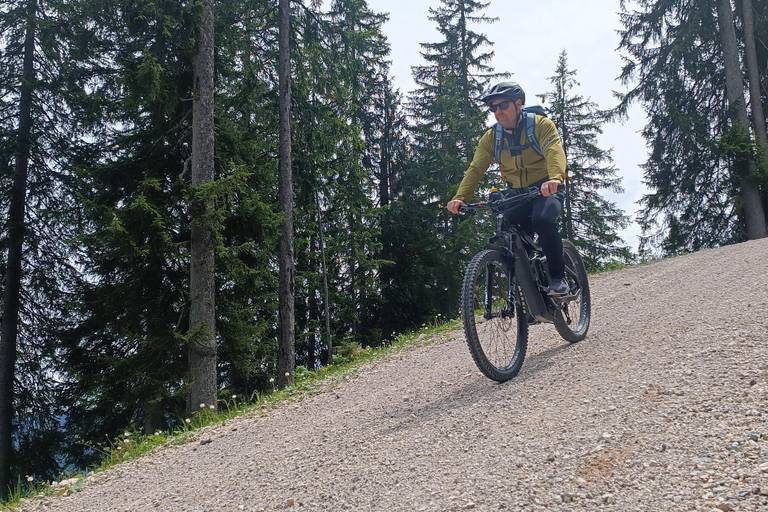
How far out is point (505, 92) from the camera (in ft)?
15.9

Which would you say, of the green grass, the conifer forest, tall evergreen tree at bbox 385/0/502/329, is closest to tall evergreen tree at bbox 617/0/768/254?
the conifer forest

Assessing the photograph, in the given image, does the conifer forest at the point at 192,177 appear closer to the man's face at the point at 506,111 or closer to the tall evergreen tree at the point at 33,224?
the tall evergreen tree at the point at 33,224

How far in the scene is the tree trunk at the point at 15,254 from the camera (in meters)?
14.2

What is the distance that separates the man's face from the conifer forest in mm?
5663

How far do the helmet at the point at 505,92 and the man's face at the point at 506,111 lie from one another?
37 mm

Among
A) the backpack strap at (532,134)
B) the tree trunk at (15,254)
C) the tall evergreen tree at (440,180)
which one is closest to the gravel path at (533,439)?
the backpack strap at (532,134)

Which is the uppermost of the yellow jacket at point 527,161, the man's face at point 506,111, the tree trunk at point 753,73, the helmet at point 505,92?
the tree trunk at point 753,73

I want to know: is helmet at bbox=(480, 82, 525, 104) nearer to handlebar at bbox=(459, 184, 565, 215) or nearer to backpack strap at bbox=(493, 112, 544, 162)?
backpack strap at bbox=(493, 112, 544, 162)

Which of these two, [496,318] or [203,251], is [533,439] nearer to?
[496,318]

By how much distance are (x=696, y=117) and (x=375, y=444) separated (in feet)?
61.3

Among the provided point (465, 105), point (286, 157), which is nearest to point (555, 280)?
point (286, 157)

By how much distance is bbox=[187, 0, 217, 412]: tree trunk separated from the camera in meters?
10.1

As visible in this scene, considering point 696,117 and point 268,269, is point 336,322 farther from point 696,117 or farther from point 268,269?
point 696,117

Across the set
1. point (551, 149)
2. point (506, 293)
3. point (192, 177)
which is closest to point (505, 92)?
point (551, 149)
